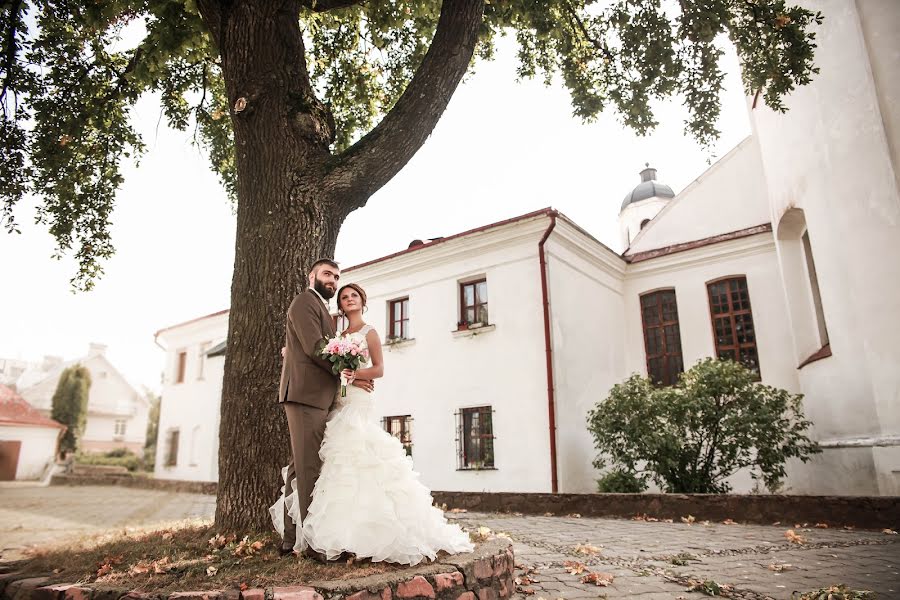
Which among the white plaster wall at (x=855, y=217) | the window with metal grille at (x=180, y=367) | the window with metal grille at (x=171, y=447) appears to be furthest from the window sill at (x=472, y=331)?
the window with metal grille at (x=171, y=447)

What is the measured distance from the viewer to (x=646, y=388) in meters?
10.9

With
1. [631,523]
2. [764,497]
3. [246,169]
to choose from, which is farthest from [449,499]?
[246,169]

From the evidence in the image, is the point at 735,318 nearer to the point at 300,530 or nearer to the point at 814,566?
the point at 814,566

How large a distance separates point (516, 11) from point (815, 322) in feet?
30.3

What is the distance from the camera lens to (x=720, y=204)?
15.8m

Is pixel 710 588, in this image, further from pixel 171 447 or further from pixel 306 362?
pixel 171 447

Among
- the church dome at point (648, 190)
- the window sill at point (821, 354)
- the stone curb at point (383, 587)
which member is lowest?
the stone curb at point (383, 587)

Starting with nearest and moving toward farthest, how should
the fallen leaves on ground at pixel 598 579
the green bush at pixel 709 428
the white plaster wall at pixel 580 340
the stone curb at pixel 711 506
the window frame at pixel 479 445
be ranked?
1. the fallen leaves on ground at pixel 598 579
2. the stone curb at pixel 711 506
3. the green bush at pixel 709 428
4. the white plaster wall at pixel 580 340
5. the window frame at pixel 479 445

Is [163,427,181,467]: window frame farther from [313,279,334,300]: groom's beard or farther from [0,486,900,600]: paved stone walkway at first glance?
[313,279,334,300]: groom's beard

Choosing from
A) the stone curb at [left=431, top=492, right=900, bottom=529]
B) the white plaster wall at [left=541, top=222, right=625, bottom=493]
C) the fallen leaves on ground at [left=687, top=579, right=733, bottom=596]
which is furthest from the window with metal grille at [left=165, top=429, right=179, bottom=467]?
the fallen leaves on ground at [left=687, top=579, right=733, bottom=596]

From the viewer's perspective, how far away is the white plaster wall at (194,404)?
21.3 m

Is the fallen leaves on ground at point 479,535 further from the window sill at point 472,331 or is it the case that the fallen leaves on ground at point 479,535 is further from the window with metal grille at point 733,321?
the window with metal grille at point 733,321

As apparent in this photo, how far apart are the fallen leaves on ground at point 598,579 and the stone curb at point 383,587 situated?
66cm

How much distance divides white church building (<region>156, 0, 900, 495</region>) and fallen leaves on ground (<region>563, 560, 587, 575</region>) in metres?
5.46
